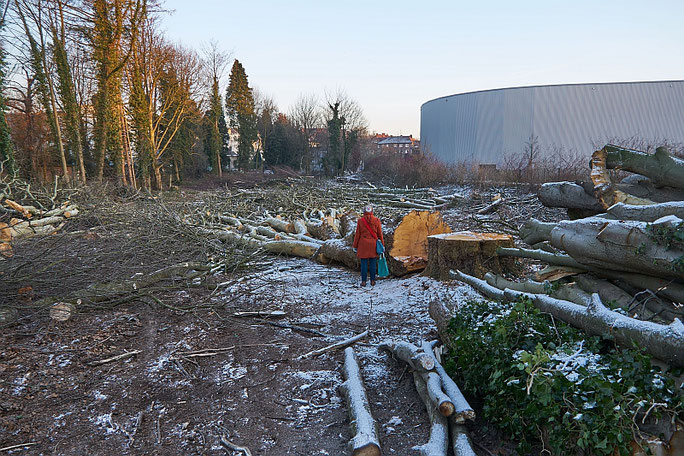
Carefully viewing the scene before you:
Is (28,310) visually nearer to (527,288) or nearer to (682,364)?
(527,288)

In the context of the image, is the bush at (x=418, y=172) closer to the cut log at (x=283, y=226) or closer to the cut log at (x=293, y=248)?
the cut log at (x=283, y=226)

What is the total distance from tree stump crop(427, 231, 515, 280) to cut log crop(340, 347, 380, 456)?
2582mm

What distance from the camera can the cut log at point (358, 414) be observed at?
2648 mm

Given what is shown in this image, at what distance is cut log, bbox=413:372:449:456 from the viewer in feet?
8.51

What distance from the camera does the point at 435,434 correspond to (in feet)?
9.06

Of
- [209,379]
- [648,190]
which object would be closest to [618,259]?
[648,190]

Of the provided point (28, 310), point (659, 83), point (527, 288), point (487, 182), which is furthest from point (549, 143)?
point (28, 310)

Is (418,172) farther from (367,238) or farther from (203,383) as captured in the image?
(203,383)

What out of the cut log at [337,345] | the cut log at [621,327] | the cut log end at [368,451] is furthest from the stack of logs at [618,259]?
the cut log end at [368,451]

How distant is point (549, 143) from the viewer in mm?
31094

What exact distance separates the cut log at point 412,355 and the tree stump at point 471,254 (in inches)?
86.3

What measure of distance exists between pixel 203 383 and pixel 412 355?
194 centimetres

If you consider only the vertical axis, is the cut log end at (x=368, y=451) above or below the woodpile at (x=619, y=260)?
below

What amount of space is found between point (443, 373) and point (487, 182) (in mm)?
17248
